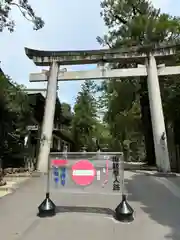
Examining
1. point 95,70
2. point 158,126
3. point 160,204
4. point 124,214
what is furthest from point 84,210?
point 95,70

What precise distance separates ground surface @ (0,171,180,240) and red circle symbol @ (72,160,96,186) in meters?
0.15

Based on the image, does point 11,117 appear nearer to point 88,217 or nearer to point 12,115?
point 12,115

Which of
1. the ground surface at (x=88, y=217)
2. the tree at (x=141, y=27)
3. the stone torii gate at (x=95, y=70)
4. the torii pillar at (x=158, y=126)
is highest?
the tree at (x=141, y=27)

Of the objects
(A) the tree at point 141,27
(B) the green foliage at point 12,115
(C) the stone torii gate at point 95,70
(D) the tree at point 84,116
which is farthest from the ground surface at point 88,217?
(D) the tree at point 84,116

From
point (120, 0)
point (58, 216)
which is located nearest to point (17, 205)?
point (58, 216)

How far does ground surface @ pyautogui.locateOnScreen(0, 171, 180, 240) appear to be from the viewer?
5992mm

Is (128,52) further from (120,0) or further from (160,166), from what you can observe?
(120,0)

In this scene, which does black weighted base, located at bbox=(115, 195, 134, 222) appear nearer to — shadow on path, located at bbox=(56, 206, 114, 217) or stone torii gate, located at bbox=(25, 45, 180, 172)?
shadow on path, located at bbox=(56, 206, 114, 217)

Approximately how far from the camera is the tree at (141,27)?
2438 centimetres

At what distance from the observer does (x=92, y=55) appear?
784 inches

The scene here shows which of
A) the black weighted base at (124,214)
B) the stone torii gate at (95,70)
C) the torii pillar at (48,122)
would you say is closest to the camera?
the black weighted base at (124,214)

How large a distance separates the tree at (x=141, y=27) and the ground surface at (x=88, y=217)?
15.9 metres

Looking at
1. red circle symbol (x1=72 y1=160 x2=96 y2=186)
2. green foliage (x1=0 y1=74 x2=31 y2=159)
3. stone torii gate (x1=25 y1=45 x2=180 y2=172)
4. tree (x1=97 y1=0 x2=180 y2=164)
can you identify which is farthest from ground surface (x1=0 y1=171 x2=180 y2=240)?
tree (x1=97 y1=0 x2=180 y2=164)

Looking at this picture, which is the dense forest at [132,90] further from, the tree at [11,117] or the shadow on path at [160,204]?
the shadow on path at [160,204]
